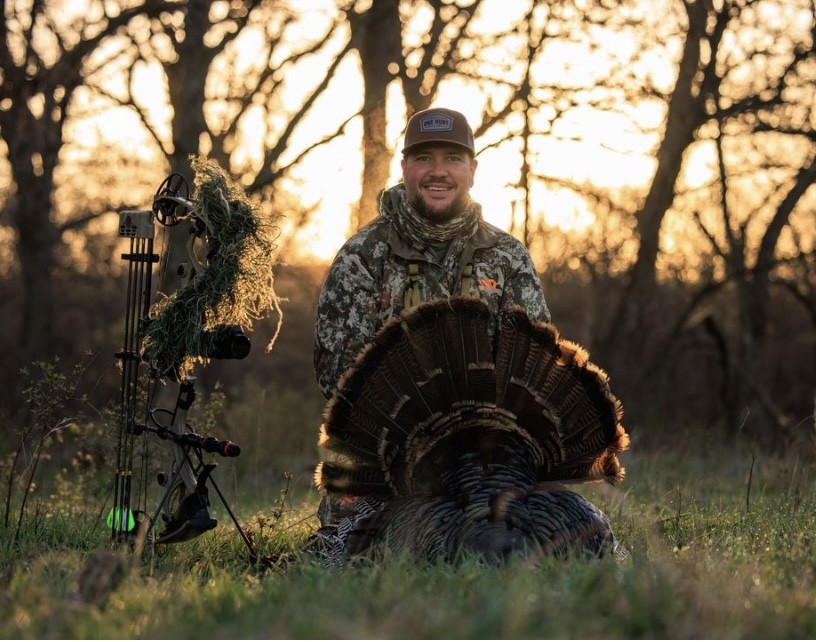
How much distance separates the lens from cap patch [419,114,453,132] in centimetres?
568

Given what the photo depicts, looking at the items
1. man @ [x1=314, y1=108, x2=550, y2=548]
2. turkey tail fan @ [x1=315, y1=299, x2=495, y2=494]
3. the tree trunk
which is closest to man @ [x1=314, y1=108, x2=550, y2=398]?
man @ [x1=314, y1=108, x2=550, y2=548]

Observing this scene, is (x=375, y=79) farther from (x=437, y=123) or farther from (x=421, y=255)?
(x=421, y=255)

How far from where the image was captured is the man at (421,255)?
5.68 metres

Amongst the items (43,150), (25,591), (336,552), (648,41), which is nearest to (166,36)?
(43,150)

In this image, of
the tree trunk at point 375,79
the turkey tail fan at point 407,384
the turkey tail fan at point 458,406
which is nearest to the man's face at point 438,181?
the turkey tail fan at point 458,406

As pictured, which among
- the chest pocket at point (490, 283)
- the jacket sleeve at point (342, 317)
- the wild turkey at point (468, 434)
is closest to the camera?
the wild turkey at point (468, 434)

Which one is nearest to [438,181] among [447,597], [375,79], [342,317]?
[342,317]

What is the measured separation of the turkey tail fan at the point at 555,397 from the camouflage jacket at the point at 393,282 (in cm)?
92

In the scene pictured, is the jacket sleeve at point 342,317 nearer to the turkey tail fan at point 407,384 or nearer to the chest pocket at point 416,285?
the chest pocket at point 416,285

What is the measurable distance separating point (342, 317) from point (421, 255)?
511mm

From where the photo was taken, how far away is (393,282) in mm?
5773

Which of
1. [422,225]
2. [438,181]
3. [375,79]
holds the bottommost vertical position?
[422,225]

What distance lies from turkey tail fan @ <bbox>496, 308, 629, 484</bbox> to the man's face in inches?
46.7

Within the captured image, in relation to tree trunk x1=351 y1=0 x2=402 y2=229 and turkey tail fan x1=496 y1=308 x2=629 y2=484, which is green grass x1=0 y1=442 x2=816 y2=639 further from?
tree trunk x1=351 y1=0 x2=402 y2=229
